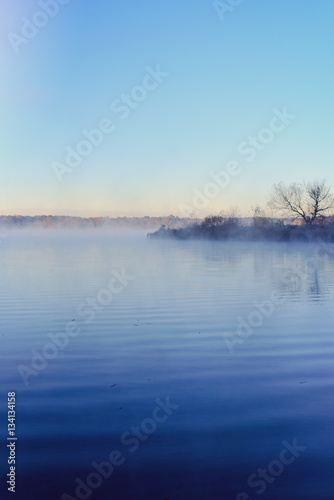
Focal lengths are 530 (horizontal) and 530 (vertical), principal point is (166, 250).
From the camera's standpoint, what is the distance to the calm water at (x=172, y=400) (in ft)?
13.0

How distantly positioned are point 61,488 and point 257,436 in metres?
1.77

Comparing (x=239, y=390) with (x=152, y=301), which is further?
(x=152, y=301)

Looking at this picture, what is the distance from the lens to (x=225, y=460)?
4.22 m

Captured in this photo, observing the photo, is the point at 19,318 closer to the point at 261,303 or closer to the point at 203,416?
the point at 261,303

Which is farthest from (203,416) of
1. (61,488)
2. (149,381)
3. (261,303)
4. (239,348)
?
(261,303)

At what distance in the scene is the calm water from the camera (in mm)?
3951

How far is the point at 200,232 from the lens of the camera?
77.2m

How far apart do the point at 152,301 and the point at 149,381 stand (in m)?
6.94

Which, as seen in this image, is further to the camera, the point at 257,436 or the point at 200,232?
the point at 200,232

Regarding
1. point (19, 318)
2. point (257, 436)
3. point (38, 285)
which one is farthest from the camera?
point (38, 285)

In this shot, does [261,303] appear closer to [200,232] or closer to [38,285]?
[38,285]

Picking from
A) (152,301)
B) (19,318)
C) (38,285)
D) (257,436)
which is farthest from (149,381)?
(38,285)

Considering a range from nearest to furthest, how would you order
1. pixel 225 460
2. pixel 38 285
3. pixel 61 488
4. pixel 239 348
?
pixel 61 488
pixel 225 460
pixel 239 348
pixel 38 285

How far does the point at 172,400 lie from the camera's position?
5594mm
